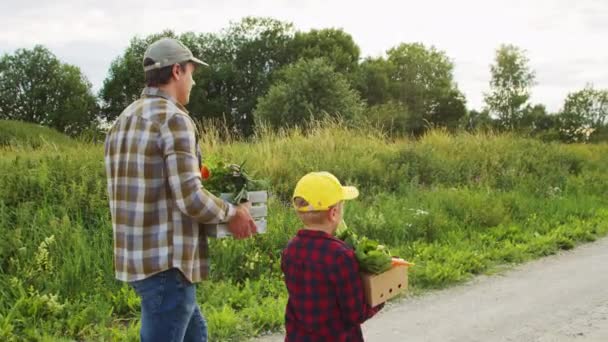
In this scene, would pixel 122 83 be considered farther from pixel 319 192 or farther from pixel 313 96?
pixel 319 192

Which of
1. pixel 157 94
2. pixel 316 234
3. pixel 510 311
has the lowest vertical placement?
pixel 510 311

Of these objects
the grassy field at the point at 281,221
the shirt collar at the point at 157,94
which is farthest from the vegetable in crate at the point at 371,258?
the grassy field at the point at 281,221

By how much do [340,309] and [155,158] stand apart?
1124 mm

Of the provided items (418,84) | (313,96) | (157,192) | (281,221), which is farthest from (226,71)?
(157,192)

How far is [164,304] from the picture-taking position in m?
2.87

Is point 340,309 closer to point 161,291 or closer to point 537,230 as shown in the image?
point 161,291

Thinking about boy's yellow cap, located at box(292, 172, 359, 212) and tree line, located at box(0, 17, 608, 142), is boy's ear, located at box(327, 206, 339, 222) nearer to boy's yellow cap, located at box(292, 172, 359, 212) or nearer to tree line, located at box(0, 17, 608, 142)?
boy's yellow cap, located at box(292, 172, 359, 212)

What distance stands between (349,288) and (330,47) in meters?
52.8

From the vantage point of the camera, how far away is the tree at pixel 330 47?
173 feet

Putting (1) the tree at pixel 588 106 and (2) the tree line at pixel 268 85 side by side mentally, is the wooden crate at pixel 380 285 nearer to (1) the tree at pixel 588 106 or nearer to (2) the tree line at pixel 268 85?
(2) the tree line at pixel 268 85

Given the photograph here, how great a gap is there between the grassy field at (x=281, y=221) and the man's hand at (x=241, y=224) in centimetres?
215

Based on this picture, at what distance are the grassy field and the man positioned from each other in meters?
2.05

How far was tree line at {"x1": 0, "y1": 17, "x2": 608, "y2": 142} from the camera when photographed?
48.7m

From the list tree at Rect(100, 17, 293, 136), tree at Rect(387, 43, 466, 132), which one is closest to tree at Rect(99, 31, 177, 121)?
tree at Rect(100, 17, 293, 136)
